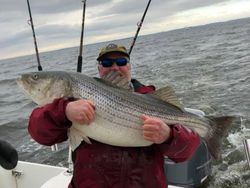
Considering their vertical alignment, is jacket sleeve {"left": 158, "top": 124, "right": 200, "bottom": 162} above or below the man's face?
below

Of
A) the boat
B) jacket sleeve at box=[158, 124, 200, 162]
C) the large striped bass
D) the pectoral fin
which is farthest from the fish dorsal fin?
the boat

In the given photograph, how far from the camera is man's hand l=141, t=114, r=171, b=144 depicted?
266cm

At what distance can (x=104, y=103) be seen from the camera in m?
2.71

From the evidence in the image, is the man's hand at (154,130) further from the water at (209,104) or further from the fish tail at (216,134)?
the water at (209,104)

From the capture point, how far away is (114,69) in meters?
3.12

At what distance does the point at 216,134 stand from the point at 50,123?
48.2 inches

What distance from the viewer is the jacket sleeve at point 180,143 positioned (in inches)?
110

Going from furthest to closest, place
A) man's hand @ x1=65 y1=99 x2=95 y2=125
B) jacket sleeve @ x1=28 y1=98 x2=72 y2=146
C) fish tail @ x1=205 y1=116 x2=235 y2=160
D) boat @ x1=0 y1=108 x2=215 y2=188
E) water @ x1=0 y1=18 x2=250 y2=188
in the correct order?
1. water @ x1=0 y1=18 x2=250 y2=188
2. boat @ x1=0 y1=108 x2=215 y2=188
3. fish tail @ x1=205 y1=116 x2=235 y2=160
4. jacket sleeve @ x1=28 y1=98 x2=72 y2=146
5. man's hand @ x1=65 y1=99 x2=95 y2=125

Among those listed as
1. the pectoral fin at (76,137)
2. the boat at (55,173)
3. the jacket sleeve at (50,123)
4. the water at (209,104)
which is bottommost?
the water at (209,104)

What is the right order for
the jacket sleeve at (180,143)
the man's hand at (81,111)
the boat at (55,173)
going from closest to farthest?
1. the man's hand at (81,111)
2. the jacket sleeve at (180,143)
3. the boat at (55,173)

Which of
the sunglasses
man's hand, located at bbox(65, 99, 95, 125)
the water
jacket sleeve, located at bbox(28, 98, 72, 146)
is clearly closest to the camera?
man's hand, located at bbox(65, 99, 95, 125)

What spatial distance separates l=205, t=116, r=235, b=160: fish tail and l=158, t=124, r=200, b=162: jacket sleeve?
113 millimetres

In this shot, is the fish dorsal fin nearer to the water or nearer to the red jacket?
the red jacket

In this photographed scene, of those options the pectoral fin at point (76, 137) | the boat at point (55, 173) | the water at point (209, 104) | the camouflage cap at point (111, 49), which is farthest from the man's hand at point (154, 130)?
the water at point (209, 104)
